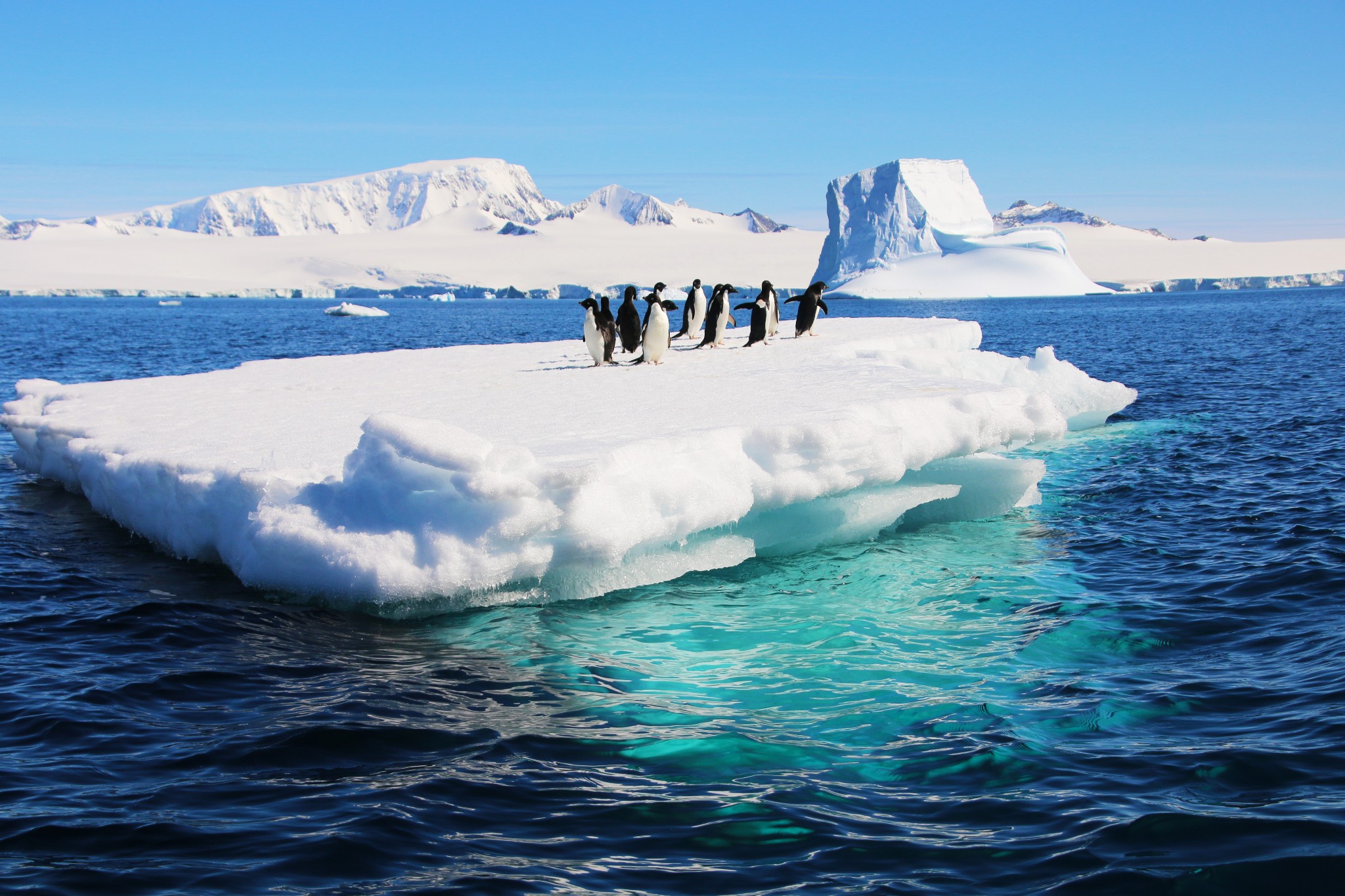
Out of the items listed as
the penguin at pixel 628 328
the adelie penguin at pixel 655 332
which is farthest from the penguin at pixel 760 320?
the adelie penguin at pixel 655 332

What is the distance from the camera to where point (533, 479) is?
5.34 meters

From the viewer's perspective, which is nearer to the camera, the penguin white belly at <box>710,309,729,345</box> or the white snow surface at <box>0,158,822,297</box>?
the penguin white belly at <box>710,309,729,345</box>

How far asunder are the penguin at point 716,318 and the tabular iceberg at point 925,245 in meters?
61.5

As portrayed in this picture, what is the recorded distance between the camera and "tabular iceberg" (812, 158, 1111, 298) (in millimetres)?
76188

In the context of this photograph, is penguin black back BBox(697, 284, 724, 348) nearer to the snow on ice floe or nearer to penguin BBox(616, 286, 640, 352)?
penguin BBox(616, 286, 640, 352)

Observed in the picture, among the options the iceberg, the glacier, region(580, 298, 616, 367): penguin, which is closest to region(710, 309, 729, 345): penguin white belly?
region(580, 298, 616, 367): penguin

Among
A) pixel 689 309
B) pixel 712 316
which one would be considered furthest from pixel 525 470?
pixel 689 309

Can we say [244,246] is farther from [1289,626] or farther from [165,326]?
[1289,626]

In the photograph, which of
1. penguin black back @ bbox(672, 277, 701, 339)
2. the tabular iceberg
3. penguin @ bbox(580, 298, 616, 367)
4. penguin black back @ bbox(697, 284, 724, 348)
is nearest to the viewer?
penguin @ bbox(580, 298, 616, 367)

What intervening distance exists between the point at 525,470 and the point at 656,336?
7216 mm

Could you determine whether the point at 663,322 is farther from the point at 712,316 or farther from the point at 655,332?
the point at 712,316

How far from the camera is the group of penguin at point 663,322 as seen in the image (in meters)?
12.4

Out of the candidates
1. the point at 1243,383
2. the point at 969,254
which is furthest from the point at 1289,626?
the point at 969,254

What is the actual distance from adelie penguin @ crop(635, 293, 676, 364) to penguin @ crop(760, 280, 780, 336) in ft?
7.69
